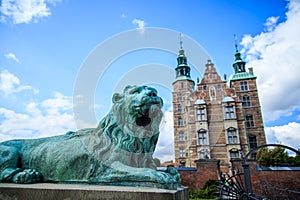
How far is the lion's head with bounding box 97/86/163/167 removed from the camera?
2402 millimetres

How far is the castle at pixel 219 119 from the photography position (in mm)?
23453

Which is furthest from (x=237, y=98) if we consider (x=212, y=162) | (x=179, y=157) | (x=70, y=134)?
(x=70, y=134)

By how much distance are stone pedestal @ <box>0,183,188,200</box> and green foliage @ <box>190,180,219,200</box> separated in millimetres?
9051

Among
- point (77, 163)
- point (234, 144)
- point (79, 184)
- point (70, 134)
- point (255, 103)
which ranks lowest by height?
point (79, 184)

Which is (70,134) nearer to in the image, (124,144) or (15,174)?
(15,174)

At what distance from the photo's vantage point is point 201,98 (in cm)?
2569

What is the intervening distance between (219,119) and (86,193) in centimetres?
2424

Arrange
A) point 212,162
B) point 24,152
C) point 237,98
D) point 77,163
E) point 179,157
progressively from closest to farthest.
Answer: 1. point 77,163
2. point 24,152
3. point 212,162
4. point 237,98
5. point 179,157

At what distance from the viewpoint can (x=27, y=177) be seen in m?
2.48

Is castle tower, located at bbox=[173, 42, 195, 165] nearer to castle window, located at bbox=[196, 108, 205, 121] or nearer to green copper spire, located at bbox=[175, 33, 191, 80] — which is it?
green copper spire, located at bbox=[175, 33, 191, 80]

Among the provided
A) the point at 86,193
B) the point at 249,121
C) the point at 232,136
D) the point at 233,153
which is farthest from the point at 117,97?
the point at 249,121

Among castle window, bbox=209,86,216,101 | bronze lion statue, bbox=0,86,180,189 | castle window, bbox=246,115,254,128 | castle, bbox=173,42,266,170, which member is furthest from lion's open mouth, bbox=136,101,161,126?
castle window, bbox=246,115,254,128

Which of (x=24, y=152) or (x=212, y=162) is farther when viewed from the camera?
(x=212, y=162)

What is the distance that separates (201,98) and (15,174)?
962 inches
